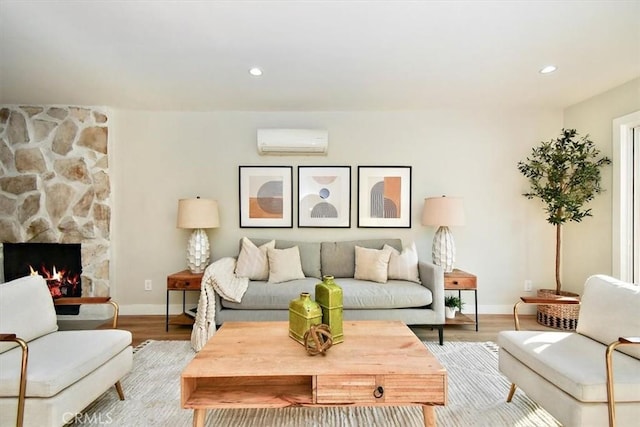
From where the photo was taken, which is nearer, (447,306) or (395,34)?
(395,34)

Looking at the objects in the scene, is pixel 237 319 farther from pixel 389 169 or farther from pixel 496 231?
pixel 496 231

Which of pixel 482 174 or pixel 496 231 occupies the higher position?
pixel 482 174

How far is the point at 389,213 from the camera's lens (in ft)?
11.8

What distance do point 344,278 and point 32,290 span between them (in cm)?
251

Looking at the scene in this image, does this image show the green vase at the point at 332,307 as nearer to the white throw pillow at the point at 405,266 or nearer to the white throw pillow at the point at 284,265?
the white throw pillow at the point at 284,265

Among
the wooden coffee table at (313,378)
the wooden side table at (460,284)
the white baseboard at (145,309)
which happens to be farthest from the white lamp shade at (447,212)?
the white baseboard at (145,309)

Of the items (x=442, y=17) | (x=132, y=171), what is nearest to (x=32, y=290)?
(x=132, y=171)

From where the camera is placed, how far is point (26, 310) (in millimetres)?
1781

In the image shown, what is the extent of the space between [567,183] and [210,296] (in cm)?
377

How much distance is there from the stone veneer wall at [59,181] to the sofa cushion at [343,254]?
2.57 meters

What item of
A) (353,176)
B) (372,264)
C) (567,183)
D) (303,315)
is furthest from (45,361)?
(567,183)

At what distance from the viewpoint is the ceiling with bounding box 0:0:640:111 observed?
1821 millimetres

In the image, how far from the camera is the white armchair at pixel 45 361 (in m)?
1.38

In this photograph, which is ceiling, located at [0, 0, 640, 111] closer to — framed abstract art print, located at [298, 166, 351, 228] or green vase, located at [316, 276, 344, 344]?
framed abstract art print, located at [298, 166, 351, 228]
